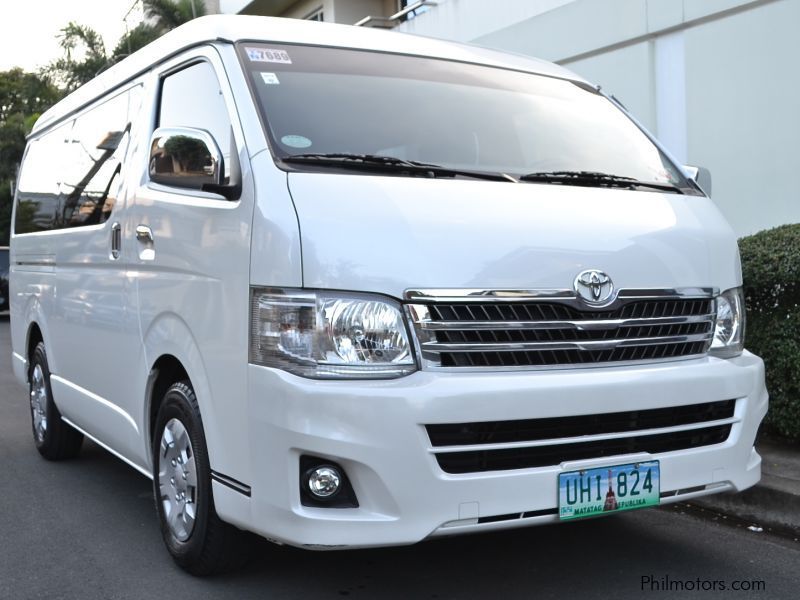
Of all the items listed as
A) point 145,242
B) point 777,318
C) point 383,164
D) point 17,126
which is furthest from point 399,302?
point 17,126

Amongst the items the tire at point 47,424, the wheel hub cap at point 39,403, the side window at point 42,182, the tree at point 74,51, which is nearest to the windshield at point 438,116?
the side window at point 42,182

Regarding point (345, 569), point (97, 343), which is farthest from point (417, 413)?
point (97, 343)

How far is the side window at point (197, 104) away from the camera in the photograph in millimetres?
3686

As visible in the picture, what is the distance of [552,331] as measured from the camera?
3.23 metres

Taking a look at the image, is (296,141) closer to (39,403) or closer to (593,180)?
(593,180)

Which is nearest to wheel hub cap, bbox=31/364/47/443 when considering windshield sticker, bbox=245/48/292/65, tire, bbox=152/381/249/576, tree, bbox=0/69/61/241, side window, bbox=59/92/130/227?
side window, bbox=59/92/130/227

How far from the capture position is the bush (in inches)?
203

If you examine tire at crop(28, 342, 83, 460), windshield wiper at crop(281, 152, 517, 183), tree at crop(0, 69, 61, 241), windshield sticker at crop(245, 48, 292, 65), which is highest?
tree at crop(0, 69, 61, 241)

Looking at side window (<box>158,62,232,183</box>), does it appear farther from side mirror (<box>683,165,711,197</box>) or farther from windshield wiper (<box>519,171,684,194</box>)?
side mirror (<box>683,165,711,197</box>)

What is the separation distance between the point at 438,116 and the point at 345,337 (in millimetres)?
1310

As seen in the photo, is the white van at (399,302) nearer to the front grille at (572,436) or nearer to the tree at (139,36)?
the front grille at (572,436)

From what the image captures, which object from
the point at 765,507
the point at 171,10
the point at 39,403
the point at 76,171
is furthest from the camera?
the point at 171,10

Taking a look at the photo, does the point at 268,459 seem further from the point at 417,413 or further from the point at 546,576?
the point at 546,576

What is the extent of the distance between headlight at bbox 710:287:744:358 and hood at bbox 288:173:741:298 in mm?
66
